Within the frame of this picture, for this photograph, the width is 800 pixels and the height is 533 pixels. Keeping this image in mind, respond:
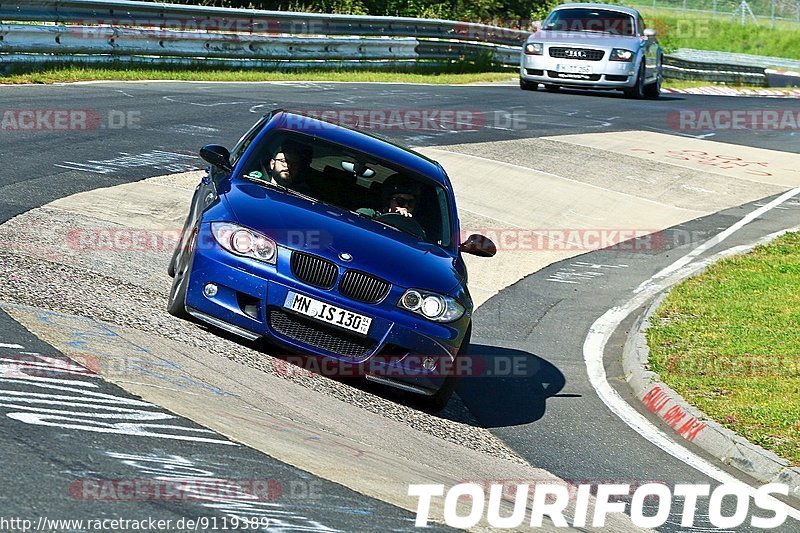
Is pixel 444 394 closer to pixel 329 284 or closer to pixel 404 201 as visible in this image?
pixel 329 284

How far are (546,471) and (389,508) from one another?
1973 mm

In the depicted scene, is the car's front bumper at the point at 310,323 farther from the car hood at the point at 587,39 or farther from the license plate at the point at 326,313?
Result: the car hood at the point at 587,39

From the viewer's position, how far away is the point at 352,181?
8.71 metres

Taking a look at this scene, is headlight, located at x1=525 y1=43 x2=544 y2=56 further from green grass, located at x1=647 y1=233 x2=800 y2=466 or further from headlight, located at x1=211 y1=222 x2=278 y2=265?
headlight, located at x1=211 y1=222 x2=278 y2=265

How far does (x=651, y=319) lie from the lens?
36.6 feet

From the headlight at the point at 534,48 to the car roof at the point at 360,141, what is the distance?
17.6 metres

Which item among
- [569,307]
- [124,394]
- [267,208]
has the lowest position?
[569,307]

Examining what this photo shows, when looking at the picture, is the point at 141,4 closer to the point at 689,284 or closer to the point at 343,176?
the point at 689,284

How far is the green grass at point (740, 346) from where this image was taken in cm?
837

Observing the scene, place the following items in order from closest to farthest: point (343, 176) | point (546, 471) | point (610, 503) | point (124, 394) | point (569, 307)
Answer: point (124, 394) < point (610, 503) < point (546, 471) < point (343, 176) < point (569, 307)

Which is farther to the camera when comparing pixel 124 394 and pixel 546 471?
pixel 546 471

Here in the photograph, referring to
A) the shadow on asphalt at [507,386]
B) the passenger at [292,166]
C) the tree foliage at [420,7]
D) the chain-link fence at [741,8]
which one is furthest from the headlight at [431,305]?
the chain-link fence at [741,8]

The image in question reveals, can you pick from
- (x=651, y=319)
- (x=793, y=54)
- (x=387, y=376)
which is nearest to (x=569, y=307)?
(x=651, y=319)

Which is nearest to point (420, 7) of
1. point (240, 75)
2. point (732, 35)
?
point (240, 75)
